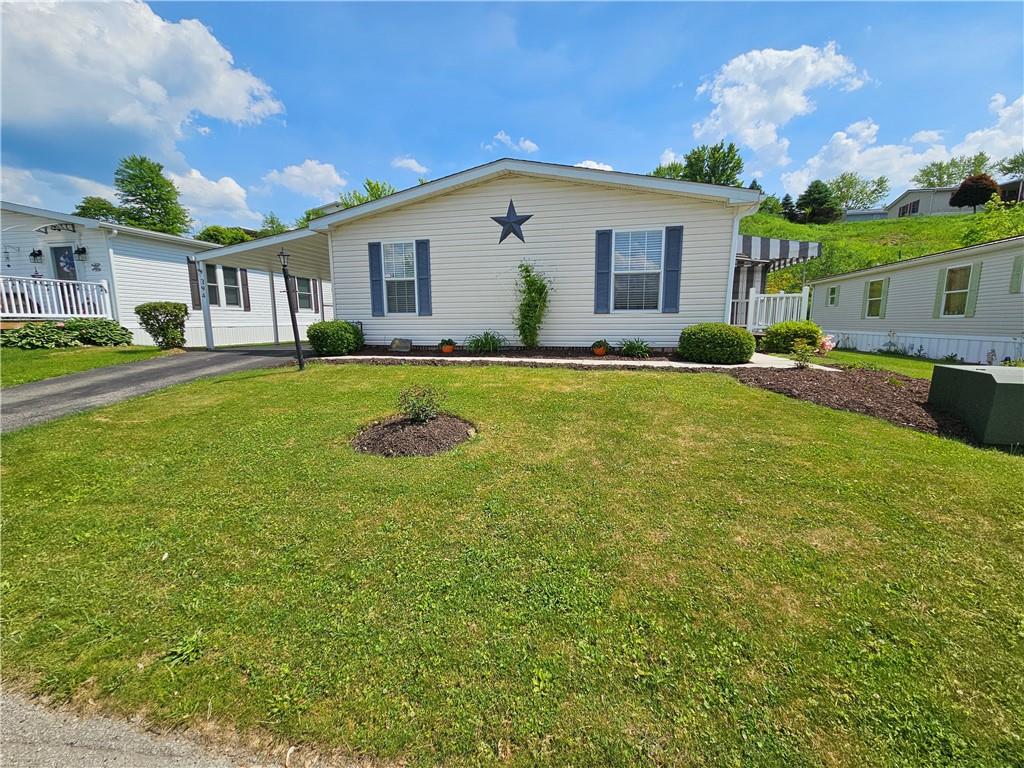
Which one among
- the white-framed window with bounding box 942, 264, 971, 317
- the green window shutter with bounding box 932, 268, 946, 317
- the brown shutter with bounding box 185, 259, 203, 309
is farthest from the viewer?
the brown shutter with bounding box 185, 259, 203, 309

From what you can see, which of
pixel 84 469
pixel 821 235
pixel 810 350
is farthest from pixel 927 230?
pixel 84 469

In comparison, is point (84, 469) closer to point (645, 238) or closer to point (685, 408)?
point (685, 408)

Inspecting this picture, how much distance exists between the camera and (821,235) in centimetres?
3216

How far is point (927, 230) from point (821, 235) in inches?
294

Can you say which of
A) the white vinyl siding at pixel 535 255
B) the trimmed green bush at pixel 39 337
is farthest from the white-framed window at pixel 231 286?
the white vinyl siding at pixel 535 255

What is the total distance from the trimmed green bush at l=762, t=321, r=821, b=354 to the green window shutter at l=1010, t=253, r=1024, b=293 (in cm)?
578

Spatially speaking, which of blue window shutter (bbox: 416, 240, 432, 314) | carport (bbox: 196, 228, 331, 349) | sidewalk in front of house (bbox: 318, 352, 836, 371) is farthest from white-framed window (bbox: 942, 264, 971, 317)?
carport (bbox: 196, 228, 331, 349)

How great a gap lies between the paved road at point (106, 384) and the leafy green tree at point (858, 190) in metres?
70.3

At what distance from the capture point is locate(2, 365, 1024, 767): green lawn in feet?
5.16

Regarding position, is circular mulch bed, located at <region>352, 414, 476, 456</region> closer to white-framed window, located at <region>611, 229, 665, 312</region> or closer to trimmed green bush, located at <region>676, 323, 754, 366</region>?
trimmed green bush, located at <region>676, 323, 754, 366</region>

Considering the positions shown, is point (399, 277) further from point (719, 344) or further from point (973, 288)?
point (973, 288)

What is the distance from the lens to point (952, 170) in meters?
51.6

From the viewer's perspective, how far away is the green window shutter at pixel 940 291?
41.4ft

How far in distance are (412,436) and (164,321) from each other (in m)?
11.4
